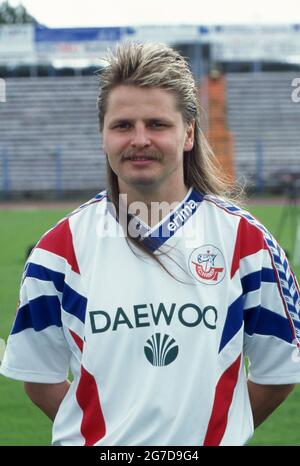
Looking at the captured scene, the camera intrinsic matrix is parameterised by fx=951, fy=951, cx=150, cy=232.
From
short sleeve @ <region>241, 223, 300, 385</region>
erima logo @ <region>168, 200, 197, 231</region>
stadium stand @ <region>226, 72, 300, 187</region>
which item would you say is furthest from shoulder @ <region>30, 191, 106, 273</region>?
stadium stand @ <region>226, 72, 300, 187</region>

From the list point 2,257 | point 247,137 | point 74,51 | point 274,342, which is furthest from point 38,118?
point 274,342

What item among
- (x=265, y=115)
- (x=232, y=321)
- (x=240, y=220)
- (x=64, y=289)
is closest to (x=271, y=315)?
(x=232, y=321)

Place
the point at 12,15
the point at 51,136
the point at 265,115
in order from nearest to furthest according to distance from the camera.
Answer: the point at 51,136 → the point at 265,115 → the point at 12,15

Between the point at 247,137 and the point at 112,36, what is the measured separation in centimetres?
574

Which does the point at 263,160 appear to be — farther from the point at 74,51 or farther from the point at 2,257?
the point at 2,257

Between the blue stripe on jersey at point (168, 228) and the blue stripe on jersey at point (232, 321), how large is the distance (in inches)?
9.1

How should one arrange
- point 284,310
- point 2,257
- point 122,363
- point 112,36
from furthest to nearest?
1. point 112,36
2. point 2,257
3. point 284,310
4. point 122,363

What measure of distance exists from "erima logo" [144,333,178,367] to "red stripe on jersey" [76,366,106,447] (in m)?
0.16

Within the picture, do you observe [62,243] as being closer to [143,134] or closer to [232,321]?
[143,134]

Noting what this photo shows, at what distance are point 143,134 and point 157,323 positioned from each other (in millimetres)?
448

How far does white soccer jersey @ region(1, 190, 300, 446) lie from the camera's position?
2230mm

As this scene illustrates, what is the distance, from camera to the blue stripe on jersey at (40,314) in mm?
2367

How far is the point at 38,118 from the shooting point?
105 feet

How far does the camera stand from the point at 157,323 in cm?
226
